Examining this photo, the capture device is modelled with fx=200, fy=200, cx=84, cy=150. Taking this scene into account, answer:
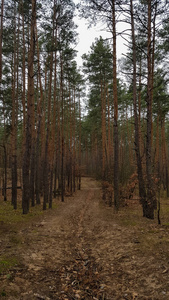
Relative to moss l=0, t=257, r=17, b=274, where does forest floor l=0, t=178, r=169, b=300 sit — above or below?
below

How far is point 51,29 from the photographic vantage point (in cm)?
1192


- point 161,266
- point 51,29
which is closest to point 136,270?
point 161,266

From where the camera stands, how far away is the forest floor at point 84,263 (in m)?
3.49

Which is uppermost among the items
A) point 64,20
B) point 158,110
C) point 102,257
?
point 64,20

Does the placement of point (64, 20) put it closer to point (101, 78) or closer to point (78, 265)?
point (101, 78)

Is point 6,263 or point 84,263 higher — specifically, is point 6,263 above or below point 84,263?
above

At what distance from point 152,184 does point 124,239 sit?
3.44 meters

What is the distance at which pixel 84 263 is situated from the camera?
185 inches

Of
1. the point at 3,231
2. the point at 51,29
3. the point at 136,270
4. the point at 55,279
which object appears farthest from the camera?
the point at 51,29

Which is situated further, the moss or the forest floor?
the moss

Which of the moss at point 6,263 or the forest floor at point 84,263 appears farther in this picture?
the moss at point 6,263

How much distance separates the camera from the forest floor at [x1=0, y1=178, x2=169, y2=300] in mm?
3492

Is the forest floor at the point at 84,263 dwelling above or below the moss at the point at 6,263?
below

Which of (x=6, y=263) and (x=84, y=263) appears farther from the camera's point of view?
(x=84, y=263)
